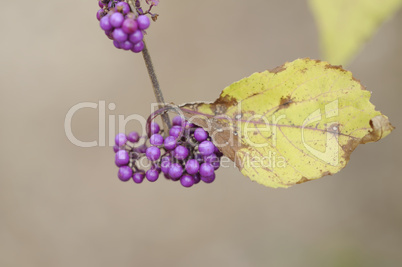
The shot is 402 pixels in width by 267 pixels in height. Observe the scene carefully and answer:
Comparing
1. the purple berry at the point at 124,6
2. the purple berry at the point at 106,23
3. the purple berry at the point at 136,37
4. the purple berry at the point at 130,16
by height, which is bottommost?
the purple berry at the point at 136,37

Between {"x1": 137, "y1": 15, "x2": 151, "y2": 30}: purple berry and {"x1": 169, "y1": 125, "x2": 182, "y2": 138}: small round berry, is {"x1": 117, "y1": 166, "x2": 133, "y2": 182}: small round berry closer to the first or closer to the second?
{"x1": 169, "y1": 125, "x2": 182, "y2": 138}: small round berry

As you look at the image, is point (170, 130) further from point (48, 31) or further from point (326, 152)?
point (48, 31)

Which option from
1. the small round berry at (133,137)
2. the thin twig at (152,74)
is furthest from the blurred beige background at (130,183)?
the thin twig at (152,74)

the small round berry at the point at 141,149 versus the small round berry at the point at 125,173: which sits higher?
the small round berry at the point at 141,149

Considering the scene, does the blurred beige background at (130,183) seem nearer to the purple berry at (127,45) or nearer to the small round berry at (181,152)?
the small round berry at (181,152)

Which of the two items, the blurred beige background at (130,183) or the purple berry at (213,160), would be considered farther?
the blurred beige background at (130,183)

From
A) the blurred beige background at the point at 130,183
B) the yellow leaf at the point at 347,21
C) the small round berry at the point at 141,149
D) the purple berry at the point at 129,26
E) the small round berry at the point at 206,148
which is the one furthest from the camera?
the blurred beige background at the point at 130,183

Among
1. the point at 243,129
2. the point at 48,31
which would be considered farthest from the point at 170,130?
the point at 48,31
